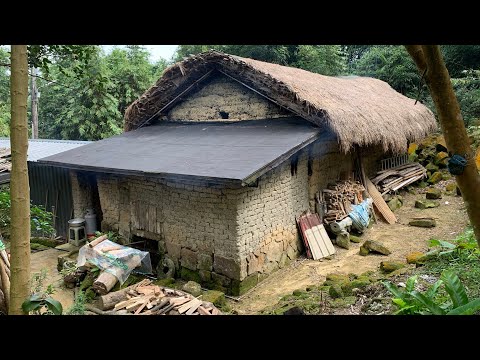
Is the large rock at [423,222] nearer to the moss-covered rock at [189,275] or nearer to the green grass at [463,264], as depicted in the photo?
the green grass at [463,264]

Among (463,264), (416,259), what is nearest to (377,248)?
(416,259)

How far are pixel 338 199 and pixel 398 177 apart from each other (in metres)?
4.95

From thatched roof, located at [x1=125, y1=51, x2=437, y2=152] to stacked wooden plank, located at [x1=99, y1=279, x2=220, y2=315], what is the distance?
4.57 meters

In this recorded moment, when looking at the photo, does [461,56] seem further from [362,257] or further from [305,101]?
[362,257]

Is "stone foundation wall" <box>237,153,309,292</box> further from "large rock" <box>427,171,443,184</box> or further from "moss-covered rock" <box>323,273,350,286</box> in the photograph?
"large rock" <box>427,171,443,184</box>

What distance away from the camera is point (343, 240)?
29.8 feet

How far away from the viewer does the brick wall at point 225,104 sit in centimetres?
980

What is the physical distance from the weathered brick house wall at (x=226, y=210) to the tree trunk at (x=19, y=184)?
4344mm

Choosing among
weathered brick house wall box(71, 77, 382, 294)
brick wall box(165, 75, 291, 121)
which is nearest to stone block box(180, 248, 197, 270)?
weathered brick house wall box(71, 77, 382, 294)

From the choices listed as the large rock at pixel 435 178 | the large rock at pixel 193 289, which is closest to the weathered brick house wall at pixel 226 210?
the large rock at pixel 193 289

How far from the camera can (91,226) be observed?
10.2 meters

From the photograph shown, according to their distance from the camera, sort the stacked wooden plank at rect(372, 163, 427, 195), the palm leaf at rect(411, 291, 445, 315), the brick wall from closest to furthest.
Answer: the palm leaf at rect(411, 291, 445, 315) → the brick wall → the stacked wooden plank at rect(372, 163, 427, 195)

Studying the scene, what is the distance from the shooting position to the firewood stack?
369 inches

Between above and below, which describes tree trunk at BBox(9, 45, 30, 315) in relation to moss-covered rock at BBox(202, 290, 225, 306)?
above
